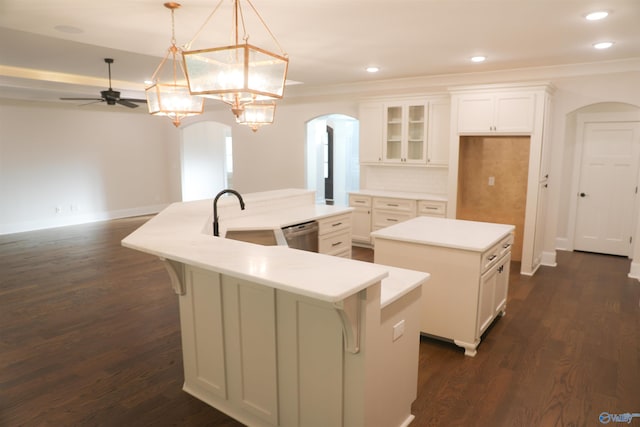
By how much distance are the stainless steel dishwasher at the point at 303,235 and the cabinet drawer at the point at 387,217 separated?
2158 mm

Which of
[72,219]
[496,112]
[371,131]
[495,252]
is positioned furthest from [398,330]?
[72,219]

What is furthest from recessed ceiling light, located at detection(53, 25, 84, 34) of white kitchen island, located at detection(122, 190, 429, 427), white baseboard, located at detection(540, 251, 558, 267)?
white baseboard, located at detection(540, 251, 558, 267)

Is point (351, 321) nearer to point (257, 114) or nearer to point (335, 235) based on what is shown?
point (335, 235)

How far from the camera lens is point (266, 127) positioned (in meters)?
8.00

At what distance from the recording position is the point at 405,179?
6660 millimetres

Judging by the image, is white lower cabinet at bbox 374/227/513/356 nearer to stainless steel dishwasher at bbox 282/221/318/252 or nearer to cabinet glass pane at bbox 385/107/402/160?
stainless steel dishwasher at bbox 282/221/318/252

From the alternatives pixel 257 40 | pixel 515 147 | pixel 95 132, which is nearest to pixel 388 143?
pixel 515 147

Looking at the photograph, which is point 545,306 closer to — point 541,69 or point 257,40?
point 541,69

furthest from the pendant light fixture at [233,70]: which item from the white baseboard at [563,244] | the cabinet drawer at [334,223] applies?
the white baseboard at [563,244]

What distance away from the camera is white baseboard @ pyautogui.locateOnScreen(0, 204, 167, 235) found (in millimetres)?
7684

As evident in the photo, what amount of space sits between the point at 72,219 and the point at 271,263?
825cm

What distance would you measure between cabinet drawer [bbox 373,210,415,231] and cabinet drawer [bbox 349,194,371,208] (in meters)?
0.18

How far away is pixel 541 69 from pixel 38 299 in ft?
21.1

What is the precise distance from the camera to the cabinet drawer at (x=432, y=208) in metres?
5.79
